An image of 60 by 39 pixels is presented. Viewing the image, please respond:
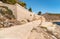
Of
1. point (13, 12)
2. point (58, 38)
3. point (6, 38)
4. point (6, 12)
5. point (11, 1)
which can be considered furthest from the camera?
point (11, 1)

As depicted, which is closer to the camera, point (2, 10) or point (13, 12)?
point (2, 10)

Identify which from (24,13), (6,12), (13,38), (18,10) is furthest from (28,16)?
(13,38)

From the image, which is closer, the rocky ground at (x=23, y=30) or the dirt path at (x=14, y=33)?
the dirt path at (x=14, y=33)

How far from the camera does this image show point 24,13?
87.3 ft

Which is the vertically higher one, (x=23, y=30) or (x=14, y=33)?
(x=14, y=33)

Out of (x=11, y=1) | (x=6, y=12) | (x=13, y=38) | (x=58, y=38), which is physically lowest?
(x=58, y=38)

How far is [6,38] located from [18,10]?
56.1 feet

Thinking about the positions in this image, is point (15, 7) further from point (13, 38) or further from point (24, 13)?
point (13, 38)

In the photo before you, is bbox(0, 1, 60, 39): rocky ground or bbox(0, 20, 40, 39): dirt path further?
bbox(0, 1, 60, 39): rocky ground

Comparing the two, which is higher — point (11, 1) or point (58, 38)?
point (11, 1)

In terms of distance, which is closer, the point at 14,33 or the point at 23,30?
the point at 14,33

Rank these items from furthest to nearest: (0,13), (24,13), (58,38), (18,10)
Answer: (24,13) → (18,10) → (0,13) → (58,38)

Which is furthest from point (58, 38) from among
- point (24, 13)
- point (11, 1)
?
point (11, 1)

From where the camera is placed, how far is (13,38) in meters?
7.55
